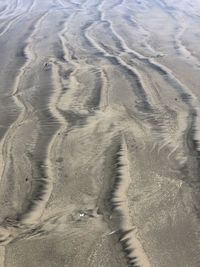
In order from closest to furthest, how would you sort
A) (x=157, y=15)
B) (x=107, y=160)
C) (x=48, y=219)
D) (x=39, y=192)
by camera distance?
(x=48, y=219)
(x=39, y=192)
(x=107, y=160)
(x=157, y=15)

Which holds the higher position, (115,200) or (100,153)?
(115,200)

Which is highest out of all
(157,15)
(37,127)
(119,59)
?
(37,127)

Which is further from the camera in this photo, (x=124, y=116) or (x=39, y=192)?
(x=124, y=116)

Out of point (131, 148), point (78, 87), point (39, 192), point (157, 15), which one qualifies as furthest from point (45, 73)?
point (157, 15)

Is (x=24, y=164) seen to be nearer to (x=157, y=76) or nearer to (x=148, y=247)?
(x=148, y=247)

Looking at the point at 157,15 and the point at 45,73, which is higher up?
the point at 45,73

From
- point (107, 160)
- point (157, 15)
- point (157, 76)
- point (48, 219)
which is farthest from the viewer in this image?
point (157, 15)

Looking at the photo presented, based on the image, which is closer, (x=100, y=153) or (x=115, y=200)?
(x=115, y=200)

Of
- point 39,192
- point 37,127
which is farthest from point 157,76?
point 39,192
